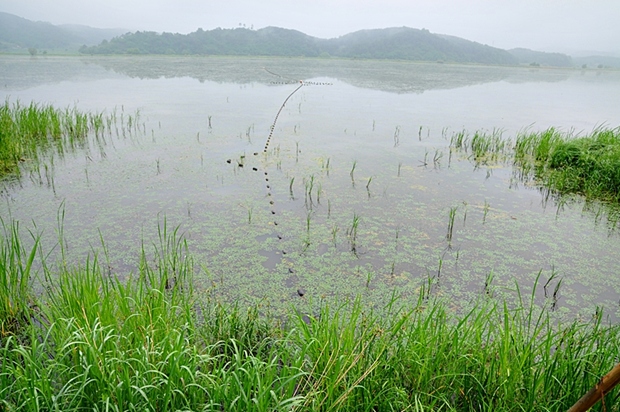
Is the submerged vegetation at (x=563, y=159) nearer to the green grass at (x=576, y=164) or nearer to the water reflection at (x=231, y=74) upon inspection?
the green grass at (x=576, y=164)

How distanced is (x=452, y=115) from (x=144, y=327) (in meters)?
7.73

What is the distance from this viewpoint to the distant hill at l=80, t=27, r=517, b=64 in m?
42.8

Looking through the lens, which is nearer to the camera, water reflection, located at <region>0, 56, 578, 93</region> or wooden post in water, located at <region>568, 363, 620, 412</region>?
wooden post in water, located at <region>568, 363, 620, 412</region>

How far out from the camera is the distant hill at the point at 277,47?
140 feet

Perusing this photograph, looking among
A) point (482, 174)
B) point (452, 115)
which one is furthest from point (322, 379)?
point (452, 115)

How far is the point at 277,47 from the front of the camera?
49.9m

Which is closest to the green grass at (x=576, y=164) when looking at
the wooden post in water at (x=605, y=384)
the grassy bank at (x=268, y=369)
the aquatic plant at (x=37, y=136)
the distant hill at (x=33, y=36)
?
the grassy bank at (x=268, y=369)

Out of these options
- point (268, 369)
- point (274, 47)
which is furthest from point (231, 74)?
point (274, 47)

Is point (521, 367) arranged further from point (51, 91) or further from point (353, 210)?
point (51, 91)

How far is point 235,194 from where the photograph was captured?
11.9ft

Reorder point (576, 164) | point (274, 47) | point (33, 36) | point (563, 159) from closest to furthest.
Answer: point (576, 164), point (563, 159), point (274, 47), point (33, 36)

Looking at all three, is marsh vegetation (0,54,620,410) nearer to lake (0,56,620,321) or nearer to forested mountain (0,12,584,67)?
lake (0,56,620,321)

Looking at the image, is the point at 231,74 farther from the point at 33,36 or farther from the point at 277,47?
the point at 33,36

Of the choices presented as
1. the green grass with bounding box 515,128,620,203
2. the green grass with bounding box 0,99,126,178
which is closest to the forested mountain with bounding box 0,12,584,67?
the green grass with bounding box 0,99,126,178
